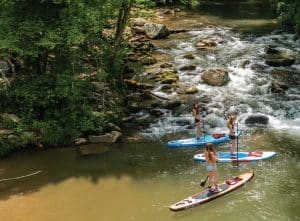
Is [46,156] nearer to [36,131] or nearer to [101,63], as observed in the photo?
[36,131]

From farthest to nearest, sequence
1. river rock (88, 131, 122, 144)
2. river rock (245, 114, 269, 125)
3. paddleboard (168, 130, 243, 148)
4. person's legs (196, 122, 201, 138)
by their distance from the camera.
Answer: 1. river rock (245, 114, 269, 125)
2. person's legs (196, 122, 201, 138)
3. river rock (88, 131, 122, 144)
4. paddleboard (168, 130, 243, 148)

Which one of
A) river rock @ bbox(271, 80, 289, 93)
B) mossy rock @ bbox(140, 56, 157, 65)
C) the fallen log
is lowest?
river rock @ bbox(271, 80, 289, 93)

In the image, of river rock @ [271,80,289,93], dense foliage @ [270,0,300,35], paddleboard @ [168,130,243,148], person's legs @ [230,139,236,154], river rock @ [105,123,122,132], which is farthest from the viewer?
dense foliage @ [270,0,300,35]

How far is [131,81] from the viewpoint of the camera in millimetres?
25766

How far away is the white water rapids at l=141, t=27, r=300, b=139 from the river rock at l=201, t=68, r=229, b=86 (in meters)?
0.26

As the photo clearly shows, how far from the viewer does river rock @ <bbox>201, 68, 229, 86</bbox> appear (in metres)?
26.0

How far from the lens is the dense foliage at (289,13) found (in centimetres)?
3056

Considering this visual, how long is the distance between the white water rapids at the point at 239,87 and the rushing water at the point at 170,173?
1.9 inches

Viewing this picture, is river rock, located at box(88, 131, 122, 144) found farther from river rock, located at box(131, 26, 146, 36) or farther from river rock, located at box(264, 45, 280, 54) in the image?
river rock, located at box(131, 26, 146, 36)

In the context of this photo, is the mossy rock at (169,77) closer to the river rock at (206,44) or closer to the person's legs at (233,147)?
Result: the river rock at (206,44)

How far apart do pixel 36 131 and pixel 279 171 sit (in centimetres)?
1000

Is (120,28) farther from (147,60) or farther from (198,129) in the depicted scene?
(198,129)

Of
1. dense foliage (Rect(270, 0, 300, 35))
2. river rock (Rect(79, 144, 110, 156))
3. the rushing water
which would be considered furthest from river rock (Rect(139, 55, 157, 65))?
river rock (Rect(79, 144, 110, 156))

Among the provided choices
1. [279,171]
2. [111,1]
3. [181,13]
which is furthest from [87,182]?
[181,13]
